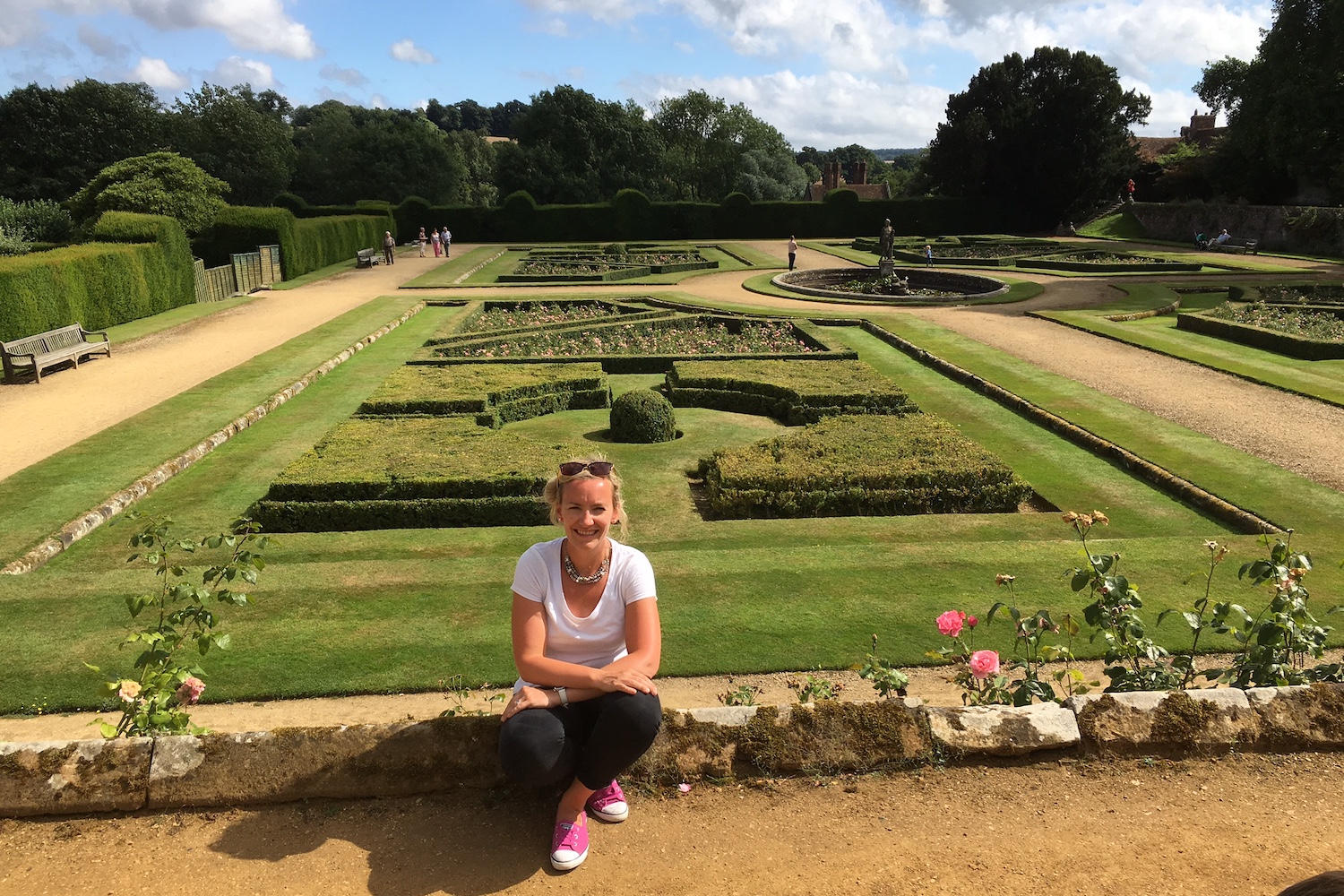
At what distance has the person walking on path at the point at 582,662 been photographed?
363 centimetres

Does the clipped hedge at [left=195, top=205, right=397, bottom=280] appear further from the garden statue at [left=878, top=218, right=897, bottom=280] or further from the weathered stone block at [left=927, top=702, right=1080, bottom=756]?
the weathered stone block at [left=927, top=702, right=1080, bottom=756]

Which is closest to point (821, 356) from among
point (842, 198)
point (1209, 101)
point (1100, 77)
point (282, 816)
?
point (282, 816)

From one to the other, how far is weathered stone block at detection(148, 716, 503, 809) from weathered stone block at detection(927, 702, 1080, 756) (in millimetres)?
1996

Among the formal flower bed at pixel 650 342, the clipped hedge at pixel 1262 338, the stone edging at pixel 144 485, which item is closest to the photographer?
the stone edging at pixel 144 485

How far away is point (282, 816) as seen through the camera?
3.78m

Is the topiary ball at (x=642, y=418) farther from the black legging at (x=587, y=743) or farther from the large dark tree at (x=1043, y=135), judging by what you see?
the large dark tree at (x=1043, y=135)

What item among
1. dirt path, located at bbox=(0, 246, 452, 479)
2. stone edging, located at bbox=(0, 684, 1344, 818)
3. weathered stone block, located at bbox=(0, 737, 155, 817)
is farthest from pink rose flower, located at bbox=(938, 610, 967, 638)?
dirt path, located at bbox=(0, 246, 452, 479)

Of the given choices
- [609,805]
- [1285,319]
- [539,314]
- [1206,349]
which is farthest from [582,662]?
[1285,319]

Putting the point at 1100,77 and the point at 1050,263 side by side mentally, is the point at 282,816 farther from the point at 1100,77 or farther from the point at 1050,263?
the point at 1100,77

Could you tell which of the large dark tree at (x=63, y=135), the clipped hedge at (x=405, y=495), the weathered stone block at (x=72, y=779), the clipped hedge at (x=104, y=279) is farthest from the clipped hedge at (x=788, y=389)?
the large dark tree at (x=63, y=135)

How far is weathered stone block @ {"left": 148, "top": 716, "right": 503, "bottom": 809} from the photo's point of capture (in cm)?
383

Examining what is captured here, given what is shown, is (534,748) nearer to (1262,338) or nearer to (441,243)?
(1262,338)

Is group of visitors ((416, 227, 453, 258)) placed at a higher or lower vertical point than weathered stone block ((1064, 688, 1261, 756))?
higher

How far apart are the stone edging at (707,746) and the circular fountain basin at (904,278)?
23139 mm
